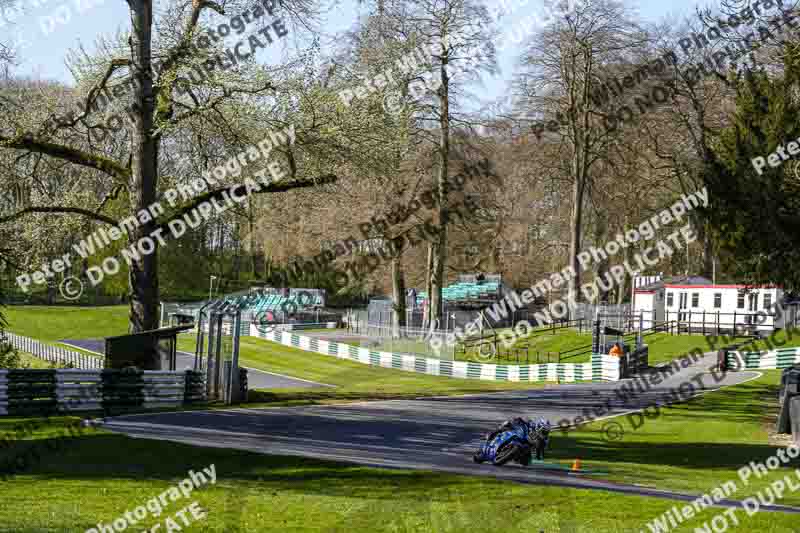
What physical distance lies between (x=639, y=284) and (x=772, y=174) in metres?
30.9

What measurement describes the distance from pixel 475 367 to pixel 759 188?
1883 cm

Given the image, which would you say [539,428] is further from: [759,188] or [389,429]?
[759,188]

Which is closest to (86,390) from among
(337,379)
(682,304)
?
(337,379)

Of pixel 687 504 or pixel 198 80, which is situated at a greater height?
pixel 198 80

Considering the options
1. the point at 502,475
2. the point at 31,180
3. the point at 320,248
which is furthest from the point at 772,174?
the point at 320,248

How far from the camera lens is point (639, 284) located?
5250 centimetres

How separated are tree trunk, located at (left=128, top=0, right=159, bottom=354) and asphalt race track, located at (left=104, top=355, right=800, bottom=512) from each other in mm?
3878

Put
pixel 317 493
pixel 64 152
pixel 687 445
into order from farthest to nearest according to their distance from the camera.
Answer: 1. pixel 64 152
2. pixel 687 445
3. pixel 317 493

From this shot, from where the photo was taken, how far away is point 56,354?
36.6 meters

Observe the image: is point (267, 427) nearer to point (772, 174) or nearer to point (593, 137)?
point (772, 174)

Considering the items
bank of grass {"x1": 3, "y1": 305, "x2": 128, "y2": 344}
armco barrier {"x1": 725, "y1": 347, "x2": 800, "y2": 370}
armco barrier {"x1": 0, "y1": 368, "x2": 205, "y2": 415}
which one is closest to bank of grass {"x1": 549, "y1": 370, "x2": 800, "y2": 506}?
armco barrier {"x1": 0, "y1": 368, "x2": 205, "y2": 415}

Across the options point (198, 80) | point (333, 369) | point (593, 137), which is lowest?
point (333, 369)

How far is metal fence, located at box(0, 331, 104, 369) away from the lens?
107 ft

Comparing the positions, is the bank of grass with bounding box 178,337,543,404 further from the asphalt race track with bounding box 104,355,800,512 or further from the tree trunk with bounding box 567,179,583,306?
the tree trunk with bounding box 567,179,583,306
